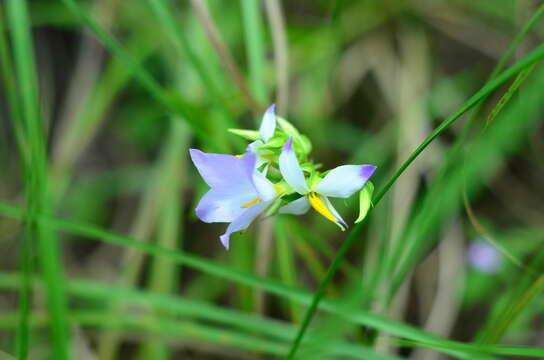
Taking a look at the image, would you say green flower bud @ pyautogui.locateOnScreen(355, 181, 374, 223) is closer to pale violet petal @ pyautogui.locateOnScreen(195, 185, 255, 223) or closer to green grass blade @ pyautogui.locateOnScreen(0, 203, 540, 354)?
pale violet petal @ pyautogui.locateOnScreen(195, 185, 255, 223)

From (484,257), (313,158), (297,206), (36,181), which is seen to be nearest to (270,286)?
(297,206)

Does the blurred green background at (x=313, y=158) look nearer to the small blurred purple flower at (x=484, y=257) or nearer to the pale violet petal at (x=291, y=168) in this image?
the small blurred purple flower at (x=484, y=257)

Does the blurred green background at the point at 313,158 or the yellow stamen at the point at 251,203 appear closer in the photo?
the yellow stamen at the point at 251,203

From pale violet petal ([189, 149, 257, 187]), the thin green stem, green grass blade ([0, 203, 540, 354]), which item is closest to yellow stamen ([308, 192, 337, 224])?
pale violet petal ([189, 149, 257, 187])

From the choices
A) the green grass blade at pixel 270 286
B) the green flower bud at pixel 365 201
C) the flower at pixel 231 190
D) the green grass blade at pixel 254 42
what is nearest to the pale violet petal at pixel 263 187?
the flower at pixel 231 190

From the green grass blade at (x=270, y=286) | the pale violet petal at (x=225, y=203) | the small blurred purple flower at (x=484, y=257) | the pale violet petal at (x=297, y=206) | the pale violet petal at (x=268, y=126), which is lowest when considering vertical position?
the green grass blade at (x=270, y=286)

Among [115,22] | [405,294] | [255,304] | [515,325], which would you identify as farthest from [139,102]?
[515,325]
